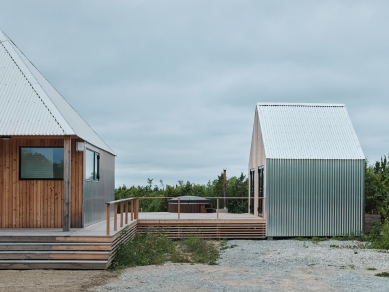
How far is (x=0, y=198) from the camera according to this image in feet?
45.0

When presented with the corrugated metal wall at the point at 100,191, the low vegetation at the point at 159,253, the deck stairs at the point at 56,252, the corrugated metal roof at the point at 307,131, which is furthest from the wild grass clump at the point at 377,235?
the deck stairs at the point at 56,252

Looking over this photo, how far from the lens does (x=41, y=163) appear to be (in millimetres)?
13875

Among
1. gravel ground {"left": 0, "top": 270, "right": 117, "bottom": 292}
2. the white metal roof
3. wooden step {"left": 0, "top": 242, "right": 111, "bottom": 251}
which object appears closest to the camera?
gravel ground {"left": 0, "top": 270, "right": 117, "bottom": 292}

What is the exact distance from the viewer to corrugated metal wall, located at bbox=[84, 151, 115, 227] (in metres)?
14.7

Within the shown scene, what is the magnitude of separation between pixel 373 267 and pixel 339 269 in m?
0.85

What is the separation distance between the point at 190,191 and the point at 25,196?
47.1 feet

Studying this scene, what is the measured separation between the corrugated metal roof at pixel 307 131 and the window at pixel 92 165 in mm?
5348

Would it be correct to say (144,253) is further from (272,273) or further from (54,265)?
(272,273)

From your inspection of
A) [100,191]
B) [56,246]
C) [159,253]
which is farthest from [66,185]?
[100,191]

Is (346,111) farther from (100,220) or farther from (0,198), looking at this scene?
(0,198)

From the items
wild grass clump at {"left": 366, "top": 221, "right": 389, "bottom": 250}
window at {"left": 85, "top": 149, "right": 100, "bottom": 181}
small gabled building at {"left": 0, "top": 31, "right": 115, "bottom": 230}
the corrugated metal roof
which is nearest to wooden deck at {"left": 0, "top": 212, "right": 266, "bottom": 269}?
small gabled building at {"left": 0, "top": 31, "right": 115, "bottom": 230}

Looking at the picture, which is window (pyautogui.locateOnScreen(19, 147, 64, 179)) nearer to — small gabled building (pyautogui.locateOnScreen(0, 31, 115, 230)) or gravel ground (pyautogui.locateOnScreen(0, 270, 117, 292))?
small gabled building (pyautogui.locateOnScreen(0, 31, 115, 230))

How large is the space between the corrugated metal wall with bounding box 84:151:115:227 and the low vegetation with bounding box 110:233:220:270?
1.53 m

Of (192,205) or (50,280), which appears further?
(192,205)
